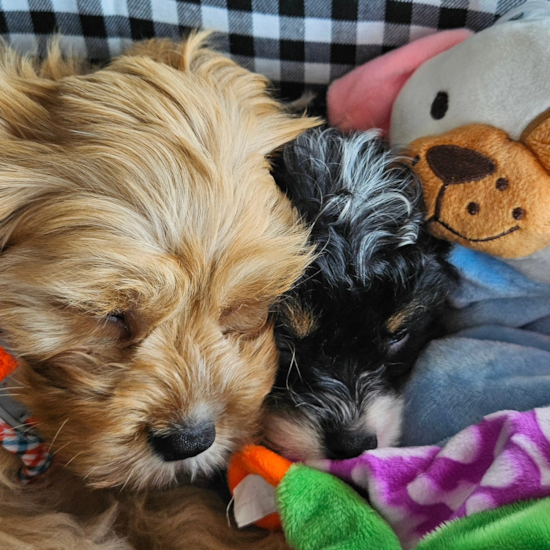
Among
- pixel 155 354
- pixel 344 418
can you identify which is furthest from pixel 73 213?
pixel 344 418

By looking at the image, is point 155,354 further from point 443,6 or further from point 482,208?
point 443,6

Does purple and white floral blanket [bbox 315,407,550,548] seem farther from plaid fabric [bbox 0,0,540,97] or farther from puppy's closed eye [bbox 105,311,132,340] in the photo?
plaid fabric [bbox 0,0,540,97]

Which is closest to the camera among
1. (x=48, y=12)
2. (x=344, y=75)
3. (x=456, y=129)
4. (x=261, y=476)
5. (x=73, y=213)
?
(x=73, y=213)

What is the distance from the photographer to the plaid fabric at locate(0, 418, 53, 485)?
1.27 m

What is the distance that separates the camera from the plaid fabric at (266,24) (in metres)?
1.67

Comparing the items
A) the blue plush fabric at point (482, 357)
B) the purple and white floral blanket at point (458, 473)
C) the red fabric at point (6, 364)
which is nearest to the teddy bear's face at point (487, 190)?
the blue plush fabric at point (482, 357)

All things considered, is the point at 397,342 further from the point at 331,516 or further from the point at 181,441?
the point at 181,441

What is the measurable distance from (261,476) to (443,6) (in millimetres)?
1403

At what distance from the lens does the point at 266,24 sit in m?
1.75

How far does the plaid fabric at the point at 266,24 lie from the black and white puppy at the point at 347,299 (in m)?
0.43

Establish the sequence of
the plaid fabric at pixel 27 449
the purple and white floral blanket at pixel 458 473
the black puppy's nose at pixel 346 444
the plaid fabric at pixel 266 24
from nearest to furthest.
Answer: the purple and white floral blanket at pixel 458 473 → the plaid fabric at pixel 27 449 → the black puppy's nose at pixel 346 444 → the plaid fabric at pixel 266 24

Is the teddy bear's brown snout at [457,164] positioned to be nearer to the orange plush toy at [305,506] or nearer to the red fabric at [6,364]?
the orange plush toy at [305,506]

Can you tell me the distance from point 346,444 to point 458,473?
25 centimetres

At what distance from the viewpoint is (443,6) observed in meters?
1.76
